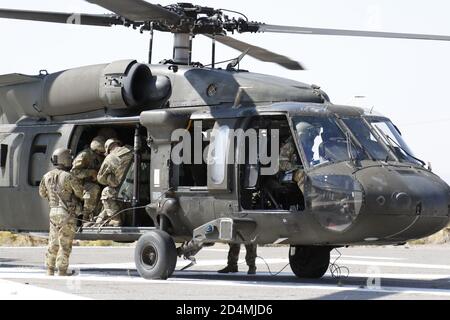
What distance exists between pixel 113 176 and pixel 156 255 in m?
1.58

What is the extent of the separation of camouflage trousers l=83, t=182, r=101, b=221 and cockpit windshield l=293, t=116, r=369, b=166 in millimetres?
3594

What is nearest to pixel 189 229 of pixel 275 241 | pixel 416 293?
pixel 275 241

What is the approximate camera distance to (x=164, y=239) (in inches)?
491

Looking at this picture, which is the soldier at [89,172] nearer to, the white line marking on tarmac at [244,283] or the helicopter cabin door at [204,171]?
the white line marking on tarmac at [244,283]

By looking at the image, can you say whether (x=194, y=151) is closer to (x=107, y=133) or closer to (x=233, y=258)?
(x=107, y=133)

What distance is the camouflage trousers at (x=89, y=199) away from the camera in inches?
549

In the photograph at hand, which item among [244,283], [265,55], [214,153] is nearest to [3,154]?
[214,153]

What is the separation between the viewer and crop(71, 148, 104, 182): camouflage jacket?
45.5 ft

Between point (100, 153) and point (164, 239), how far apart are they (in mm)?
2212

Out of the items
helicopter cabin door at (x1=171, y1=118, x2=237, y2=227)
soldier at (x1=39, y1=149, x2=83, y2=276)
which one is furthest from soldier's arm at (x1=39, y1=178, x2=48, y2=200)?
helicopter cabin door at (x1=171, y1=118, x2=237, y2=227)

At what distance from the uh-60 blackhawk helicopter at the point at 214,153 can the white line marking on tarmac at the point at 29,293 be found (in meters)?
2.03

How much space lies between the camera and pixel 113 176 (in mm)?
13500

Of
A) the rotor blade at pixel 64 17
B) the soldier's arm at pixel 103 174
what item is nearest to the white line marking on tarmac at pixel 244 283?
the soldier's arm at pixel 103 174

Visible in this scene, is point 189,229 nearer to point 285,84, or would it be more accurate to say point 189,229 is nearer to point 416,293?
point 285,84
